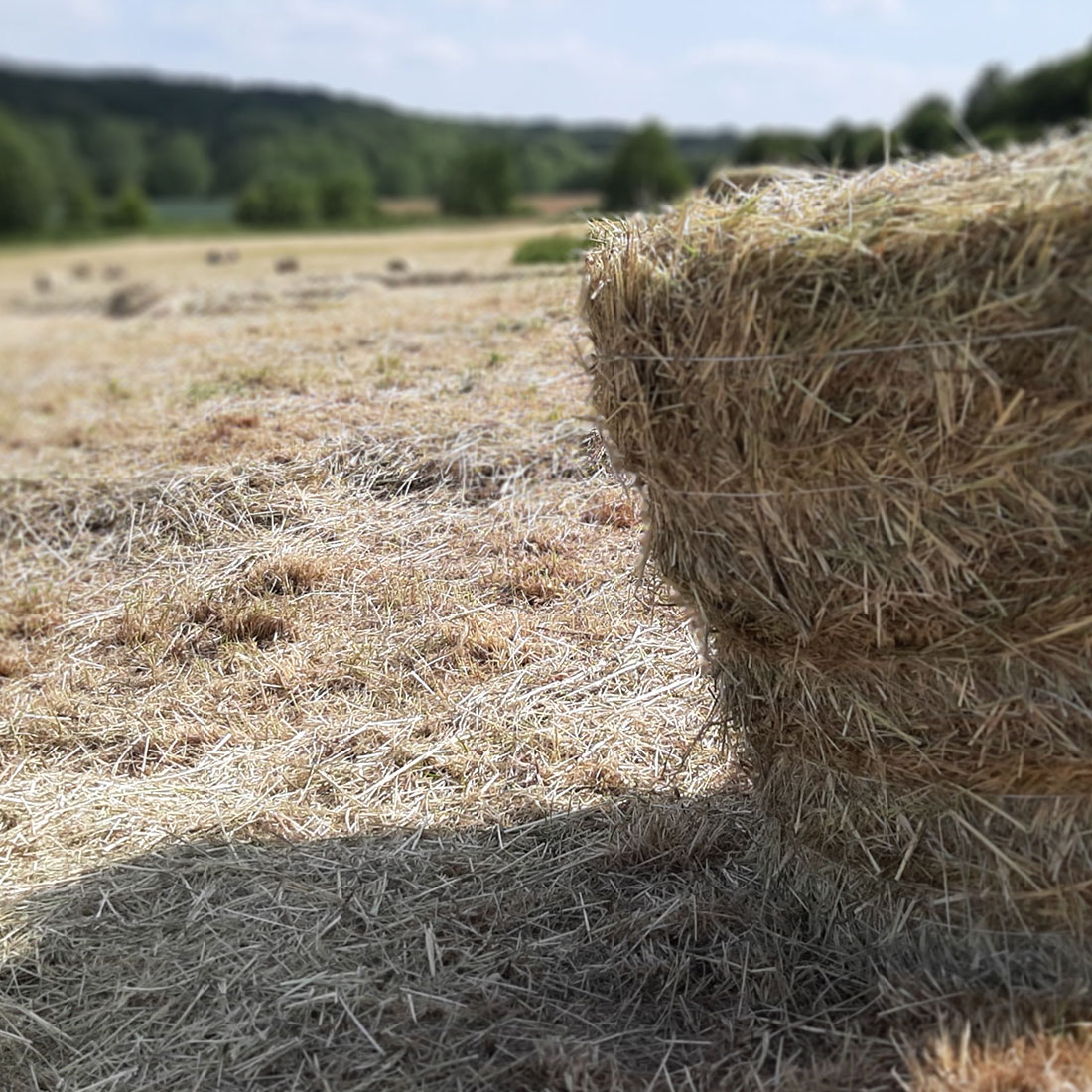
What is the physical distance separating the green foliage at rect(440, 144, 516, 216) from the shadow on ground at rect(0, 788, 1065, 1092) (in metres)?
58.6

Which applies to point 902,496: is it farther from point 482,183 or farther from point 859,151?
point 482,183

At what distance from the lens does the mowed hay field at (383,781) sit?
3297 millimetres

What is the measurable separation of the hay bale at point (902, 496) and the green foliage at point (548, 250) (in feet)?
22.8

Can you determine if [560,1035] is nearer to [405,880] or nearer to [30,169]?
[405,880]

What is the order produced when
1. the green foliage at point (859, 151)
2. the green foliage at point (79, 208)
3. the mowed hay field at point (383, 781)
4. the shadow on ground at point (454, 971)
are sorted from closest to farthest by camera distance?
1. the shadow on ground at point (454, 971)
2. the mowed hay field at point (383, 781)
3. the green foliage at point (859, 151)
4. the green foliage at point (79, 208)

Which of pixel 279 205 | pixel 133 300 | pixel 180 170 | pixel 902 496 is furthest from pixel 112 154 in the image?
pixel 902 496

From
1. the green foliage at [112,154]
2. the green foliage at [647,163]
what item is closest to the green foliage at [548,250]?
the green foliage at [647,163]

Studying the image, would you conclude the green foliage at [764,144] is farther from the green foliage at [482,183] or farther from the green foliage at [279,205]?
the green foliage at [279,205]

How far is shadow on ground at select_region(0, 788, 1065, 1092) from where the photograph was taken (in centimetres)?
318

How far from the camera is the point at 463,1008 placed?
3.36m

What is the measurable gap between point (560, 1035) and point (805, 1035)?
650 mm

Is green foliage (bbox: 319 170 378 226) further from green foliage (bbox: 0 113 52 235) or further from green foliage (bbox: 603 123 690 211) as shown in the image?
green foliage (bbox: 0 113 52 235)

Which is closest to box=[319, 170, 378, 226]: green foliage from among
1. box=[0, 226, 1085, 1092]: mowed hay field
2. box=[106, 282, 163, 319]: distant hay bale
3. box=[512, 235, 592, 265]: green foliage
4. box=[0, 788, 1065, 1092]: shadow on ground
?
box=[106, 282, 163, 319]: distant hay bale

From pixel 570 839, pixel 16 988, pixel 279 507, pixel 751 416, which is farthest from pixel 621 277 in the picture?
pixel 279 507
